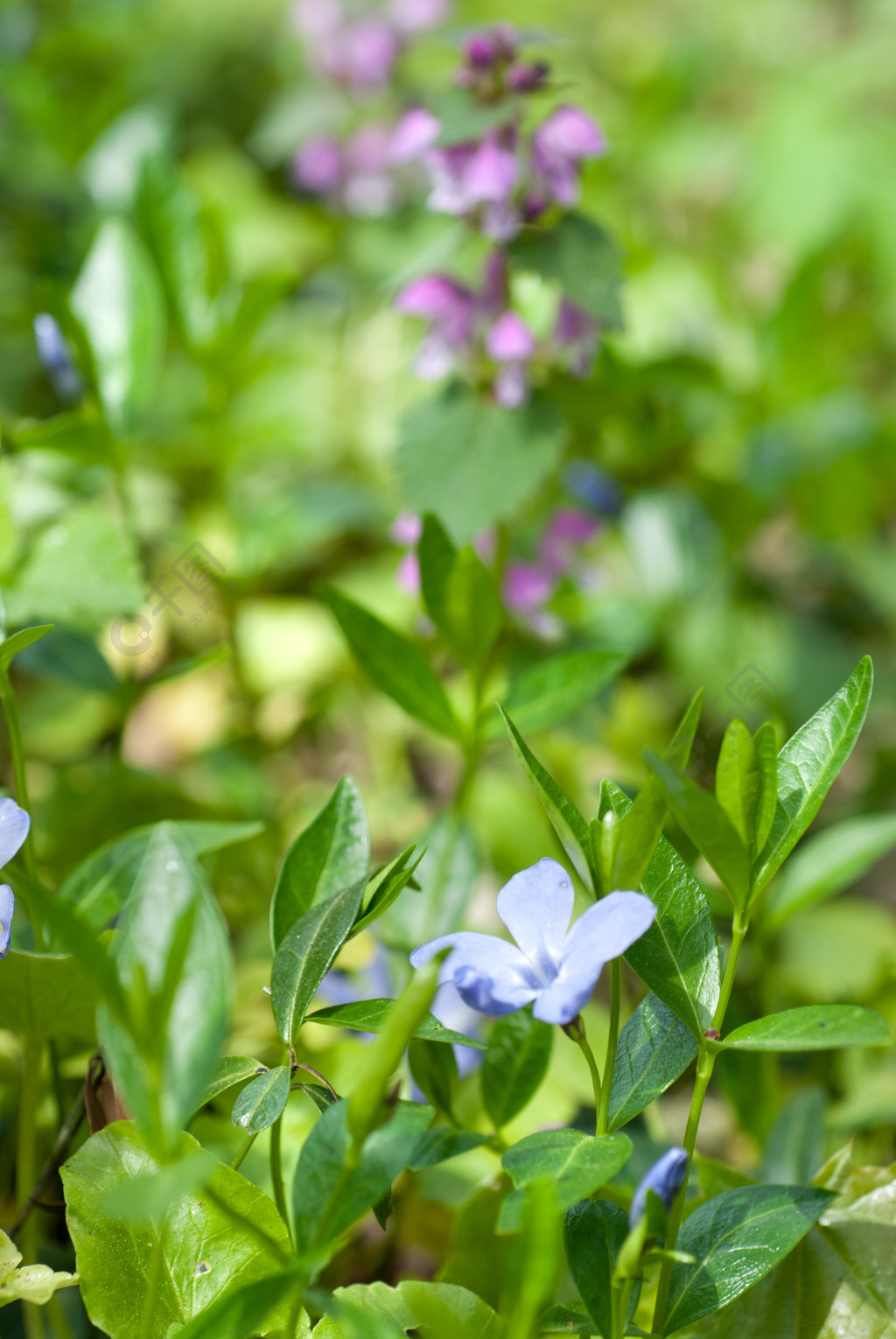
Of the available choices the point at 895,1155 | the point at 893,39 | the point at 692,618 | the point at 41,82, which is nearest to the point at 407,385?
the point at 692,618

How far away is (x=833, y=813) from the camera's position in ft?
5.24

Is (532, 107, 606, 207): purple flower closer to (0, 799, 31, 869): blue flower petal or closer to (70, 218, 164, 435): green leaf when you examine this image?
(70, 218, 164, 435): green leaf

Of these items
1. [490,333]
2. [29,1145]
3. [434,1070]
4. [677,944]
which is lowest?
[29,1145]

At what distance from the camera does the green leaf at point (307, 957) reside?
0.56m

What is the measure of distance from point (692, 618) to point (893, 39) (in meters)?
2.62

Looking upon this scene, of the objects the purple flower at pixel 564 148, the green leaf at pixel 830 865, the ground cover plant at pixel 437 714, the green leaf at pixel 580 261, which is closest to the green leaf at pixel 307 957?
the ground cover plant at pixel 437 714

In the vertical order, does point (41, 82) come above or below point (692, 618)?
above

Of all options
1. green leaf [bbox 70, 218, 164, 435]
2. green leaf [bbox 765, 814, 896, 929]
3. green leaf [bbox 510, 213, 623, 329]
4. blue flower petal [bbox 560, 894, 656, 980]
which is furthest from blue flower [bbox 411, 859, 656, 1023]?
green leaf [bbox 70, 218, 164, 435]

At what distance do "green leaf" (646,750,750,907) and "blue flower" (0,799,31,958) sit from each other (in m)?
0.36

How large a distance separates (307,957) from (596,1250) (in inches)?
8.8

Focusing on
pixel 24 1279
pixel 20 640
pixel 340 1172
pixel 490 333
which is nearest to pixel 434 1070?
pixel 340 1172

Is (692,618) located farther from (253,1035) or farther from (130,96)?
(130,96)

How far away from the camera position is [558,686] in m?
0.84

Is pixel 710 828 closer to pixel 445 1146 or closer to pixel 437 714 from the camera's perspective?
pixel 445 1146
